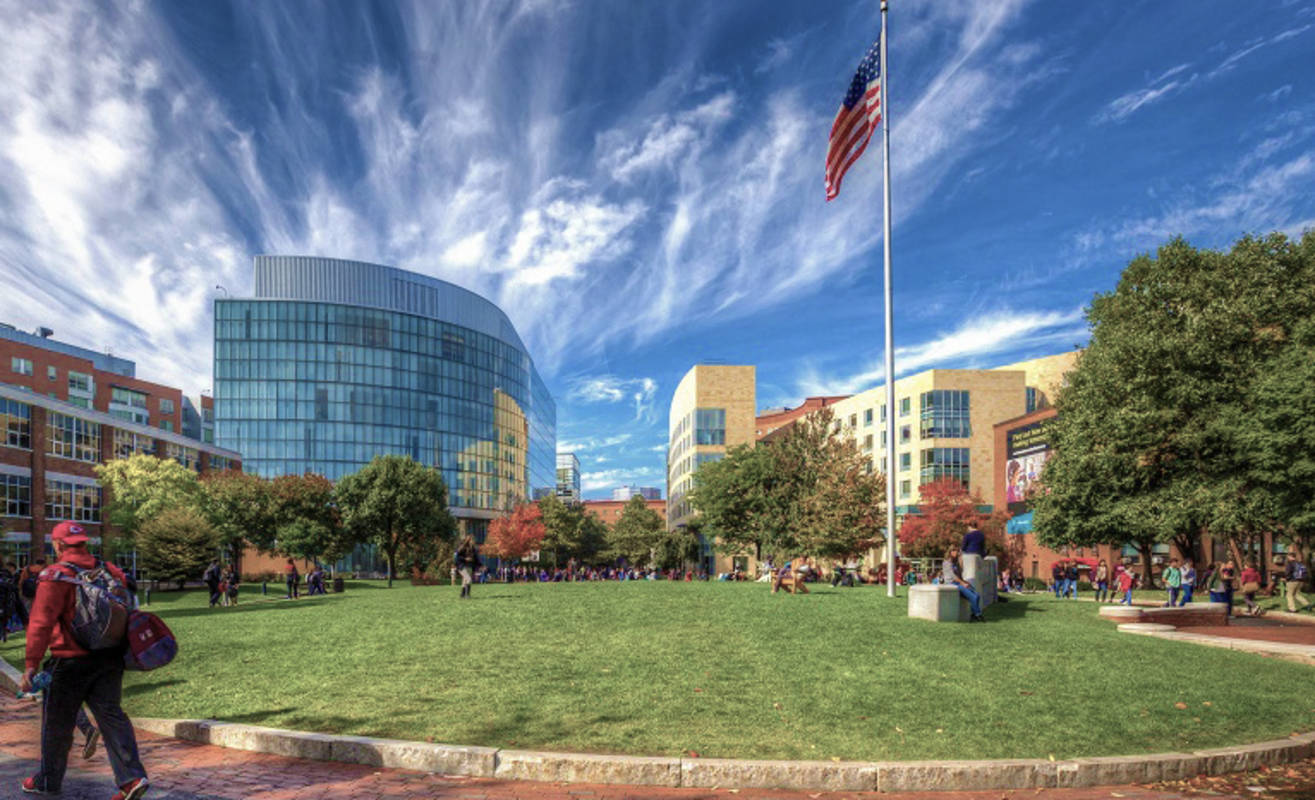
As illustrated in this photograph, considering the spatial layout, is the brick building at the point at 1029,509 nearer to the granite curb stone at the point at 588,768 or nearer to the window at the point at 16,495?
the granite curb stone at the point at 588,768

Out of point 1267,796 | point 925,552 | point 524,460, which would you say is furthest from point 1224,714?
point 524,460

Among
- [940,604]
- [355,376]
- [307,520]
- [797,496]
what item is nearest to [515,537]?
[307,520]

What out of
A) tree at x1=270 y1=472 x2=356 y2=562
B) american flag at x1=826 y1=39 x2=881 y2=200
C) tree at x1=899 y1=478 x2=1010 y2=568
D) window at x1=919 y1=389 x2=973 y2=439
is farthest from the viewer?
window at x1=919 y1=389 x2=973 y2=439

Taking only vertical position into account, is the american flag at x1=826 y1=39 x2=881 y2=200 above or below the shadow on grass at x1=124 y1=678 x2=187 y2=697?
above

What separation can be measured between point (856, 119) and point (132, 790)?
2060 centimetres

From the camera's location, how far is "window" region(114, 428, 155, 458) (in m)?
51.2

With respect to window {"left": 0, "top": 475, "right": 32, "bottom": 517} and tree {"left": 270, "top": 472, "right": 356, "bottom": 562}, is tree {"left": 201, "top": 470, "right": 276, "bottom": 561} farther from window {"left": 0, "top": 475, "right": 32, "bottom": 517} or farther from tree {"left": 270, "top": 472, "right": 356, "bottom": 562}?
window {"left": 0, "top": 475, "right": 32, "bottom": 517}

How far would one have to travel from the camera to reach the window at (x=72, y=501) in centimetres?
4384

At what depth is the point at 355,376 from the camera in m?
97.4

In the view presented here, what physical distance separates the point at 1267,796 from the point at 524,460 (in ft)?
395

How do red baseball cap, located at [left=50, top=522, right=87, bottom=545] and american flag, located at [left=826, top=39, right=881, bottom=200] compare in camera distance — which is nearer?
red baseball cap, located at [left=50, top=522, right=87, bottom=545]

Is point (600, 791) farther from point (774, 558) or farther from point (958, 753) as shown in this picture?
point (774, 558)

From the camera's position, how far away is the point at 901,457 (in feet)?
245

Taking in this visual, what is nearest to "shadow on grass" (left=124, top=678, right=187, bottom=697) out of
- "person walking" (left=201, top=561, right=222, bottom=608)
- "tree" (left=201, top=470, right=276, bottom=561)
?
"person walking" (left=201, top=561, right=222, bottom=608)
